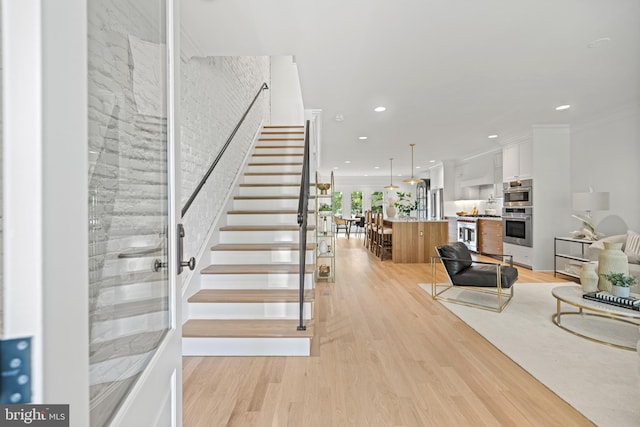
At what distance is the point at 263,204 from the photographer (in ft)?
13.5

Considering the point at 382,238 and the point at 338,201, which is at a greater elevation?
the point at 338,201

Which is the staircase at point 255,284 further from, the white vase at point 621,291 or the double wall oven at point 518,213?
the double wall oven at point 518,213

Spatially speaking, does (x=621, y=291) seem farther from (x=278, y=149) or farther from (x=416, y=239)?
(x=278, y=149)

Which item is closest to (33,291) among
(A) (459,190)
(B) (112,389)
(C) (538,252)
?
(B) (112,389)

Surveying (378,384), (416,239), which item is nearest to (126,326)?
(378,384)

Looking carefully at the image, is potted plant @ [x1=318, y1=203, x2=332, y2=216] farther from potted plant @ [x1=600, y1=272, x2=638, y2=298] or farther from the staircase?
potted plant @ [x1=600, y1=272, x2=638, y2=298]

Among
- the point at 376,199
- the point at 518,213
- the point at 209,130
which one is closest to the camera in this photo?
the point at 209,130

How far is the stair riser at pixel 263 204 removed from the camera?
13.4 feet

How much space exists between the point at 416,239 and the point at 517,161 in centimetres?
247

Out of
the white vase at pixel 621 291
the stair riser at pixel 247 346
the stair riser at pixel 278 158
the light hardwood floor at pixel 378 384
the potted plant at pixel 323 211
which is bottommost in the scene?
the light hardwood floor at pixel 378 384

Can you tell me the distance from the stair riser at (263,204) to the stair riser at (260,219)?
11.5 inches

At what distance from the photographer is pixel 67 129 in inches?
17.4

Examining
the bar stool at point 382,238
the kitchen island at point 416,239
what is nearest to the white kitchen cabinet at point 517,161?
the kitchen island at point 416,239

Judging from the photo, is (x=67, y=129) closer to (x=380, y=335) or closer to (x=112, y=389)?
(x=112, y=389)
